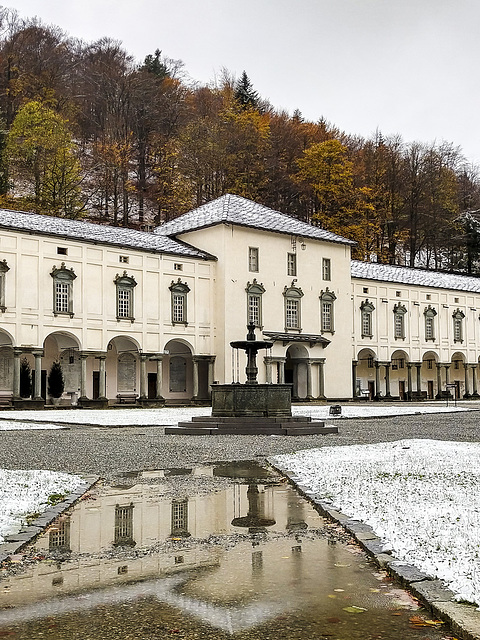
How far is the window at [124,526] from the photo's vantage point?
6.73 metres

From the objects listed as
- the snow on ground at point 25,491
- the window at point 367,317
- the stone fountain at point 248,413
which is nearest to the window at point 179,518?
the snow on ground at point 25,491

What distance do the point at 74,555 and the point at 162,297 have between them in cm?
3986

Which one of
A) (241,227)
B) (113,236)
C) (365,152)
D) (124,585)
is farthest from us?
(365,152)

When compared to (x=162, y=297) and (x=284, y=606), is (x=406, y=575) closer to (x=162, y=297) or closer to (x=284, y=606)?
(x=284, y=606)

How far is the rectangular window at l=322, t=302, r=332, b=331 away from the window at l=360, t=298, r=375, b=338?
14.3 feet

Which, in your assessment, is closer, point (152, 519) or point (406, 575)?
point (406, 575)

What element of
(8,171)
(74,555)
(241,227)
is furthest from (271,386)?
(8,171)

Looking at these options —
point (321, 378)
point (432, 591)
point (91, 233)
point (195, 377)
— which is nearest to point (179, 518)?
point (432, 591)

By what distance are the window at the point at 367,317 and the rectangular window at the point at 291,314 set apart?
295 inches

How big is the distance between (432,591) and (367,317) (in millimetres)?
53305

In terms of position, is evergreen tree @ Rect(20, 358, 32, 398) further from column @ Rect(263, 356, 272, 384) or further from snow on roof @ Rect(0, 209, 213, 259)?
column @ Rect(263, 356, 272, 384)

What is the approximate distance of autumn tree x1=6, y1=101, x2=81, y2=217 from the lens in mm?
55688

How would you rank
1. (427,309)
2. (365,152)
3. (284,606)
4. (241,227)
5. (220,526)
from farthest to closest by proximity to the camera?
(365,152)
(427,309)
(241,227)
(220,526)
(284,606)

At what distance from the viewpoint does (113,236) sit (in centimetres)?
4481
